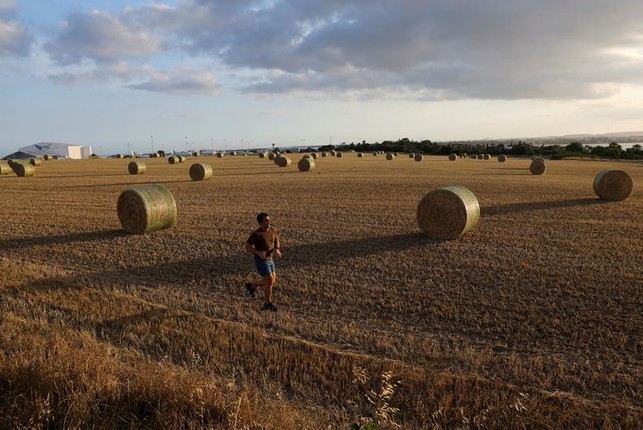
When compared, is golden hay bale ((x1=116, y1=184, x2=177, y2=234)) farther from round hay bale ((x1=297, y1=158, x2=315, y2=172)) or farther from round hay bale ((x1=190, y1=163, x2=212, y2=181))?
round hay bale ((x1=297, y1=158, x2=315, y2=172))

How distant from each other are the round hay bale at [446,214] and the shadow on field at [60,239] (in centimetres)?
867

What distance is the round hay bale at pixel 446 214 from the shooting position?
13.3m

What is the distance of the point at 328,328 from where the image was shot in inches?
287

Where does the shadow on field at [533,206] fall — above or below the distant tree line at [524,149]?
below

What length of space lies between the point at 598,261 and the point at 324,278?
6.18m

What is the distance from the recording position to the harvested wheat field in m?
4.70

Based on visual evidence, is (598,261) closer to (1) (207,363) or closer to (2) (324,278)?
(2) (324,278)

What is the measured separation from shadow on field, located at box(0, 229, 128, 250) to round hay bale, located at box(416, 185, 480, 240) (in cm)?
867

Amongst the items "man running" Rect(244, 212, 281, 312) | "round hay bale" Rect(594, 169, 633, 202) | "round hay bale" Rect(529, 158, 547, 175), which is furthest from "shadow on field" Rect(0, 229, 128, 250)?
"round hay bale" Rect(529, 158, 547, 175)

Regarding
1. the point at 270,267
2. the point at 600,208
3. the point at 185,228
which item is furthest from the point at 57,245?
the point at 600,208

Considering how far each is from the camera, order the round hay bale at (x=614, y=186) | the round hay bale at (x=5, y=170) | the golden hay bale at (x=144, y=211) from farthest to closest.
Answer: the round hay bale at (x=5, y=170) → the round hay bale at (x=614, y=186) → the golden hay bale at (x=144, y=211)

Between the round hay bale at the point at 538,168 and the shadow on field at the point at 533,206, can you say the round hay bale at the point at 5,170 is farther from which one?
the round hay bale at the point at 538,168

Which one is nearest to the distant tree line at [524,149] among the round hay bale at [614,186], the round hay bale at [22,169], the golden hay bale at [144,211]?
the round hay bale at [614,186]

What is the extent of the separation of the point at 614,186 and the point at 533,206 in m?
4.78
